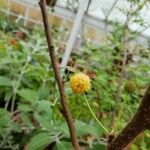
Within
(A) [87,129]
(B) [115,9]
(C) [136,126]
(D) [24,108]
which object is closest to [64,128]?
(A) [87,129]

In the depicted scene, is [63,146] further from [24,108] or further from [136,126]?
[136,126]

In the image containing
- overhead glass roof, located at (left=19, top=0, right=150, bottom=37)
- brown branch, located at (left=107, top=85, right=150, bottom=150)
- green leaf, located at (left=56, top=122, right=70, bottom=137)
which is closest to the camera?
brown branch, located at (left=107, top=85, right=150, bottom=150)

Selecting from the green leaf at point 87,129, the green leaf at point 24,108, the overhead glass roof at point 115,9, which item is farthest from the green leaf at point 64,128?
the overhead glass roof at point 115,9

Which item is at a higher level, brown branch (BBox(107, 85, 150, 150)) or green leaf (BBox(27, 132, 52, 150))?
brown branch (BBox(107, 85, 150, 150))

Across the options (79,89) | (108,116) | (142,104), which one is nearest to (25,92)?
(108,116)

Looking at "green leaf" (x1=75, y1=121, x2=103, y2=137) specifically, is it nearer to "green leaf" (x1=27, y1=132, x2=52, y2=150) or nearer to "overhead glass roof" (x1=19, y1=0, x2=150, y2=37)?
"green leaf" (x1=27, y1=132, x2=52, y2=150)

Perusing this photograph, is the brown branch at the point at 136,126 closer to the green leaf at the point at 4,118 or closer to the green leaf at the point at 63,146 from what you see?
the green leaf at the point at 63,146

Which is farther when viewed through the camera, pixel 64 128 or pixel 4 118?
pixel 4 118

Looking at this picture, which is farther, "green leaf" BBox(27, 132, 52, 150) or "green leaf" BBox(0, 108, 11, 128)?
"green leaf" BBox(0, 108, 11, 128)

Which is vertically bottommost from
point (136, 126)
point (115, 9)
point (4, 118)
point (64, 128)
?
point (4, 118)

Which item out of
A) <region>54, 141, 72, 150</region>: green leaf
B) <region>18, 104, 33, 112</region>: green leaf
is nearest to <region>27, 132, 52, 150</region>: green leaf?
<region>54, 141, 72, 150</region>: green leaf
